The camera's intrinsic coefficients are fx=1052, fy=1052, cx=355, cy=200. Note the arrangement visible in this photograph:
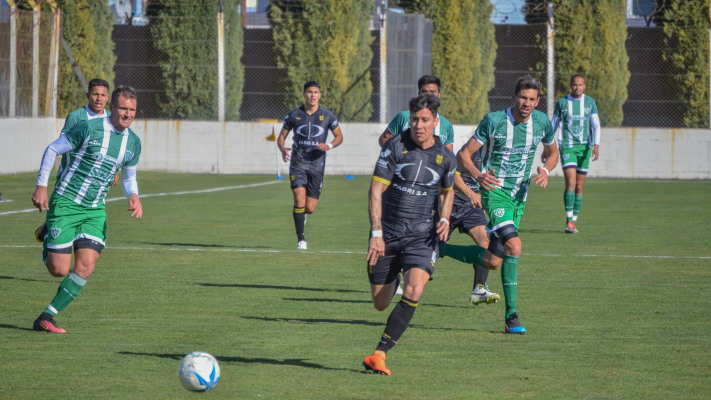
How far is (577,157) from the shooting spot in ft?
54.4

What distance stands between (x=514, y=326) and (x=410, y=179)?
5.66 ft

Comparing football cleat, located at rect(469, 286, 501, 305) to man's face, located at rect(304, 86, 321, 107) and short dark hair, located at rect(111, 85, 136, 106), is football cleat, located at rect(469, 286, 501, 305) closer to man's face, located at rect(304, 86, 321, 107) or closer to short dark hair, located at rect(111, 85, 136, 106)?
short dark hair, located at rect(111, 85, 136, 106)

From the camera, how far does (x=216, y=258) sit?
12.8 meters

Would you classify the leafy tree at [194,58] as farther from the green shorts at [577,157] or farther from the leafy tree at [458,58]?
the green shorts at [577,157]

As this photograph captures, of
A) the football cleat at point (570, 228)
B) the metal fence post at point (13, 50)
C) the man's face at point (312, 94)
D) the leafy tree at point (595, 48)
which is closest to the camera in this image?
the man's face at point (312, 94)

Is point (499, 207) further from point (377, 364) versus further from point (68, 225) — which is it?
point (68, 225)

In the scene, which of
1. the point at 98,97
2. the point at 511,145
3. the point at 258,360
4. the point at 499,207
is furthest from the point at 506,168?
the point at 98,97

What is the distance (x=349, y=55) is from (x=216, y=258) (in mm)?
17939

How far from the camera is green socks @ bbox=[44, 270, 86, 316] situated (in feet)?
26.7

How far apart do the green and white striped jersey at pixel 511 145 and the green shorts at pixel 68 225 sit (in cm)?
328

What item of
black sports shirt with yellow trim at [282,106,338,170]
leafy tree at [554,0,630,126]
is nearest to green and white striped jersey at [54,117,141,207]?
black sports shirt with yellow trim at [282,106,338,170]

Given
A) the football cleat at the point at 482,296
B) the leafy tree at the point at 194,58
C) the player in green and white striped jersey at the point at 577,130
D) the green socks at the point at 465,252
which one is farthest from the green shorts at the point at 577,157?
the leafy tree at the point at 194,58

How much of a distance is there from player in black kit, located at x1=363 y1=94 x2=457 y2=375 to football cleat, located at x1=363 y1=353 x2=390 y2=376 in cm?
35

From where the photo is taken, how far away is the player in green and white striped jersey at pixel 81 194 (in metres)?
8.13
